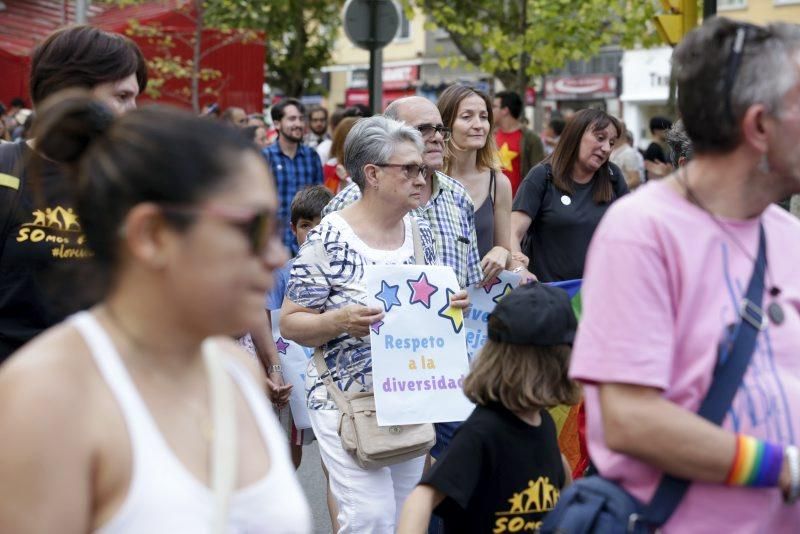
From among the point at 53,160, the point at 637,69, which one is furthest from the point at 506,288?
the point at 637,69

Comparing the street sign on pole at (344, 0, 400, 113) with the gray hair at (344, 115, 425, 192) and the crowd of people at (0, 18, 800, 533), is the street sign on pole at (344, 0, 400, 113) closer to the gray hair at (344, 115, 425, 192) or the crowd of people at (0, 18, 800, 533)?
the gray hair at (344, 115, 425, 192)

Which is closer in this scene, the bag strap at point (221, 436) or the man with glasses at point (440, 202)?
the bag strap at point (221, 436)

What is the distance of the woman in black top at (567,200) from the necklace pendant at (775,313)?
4401 mm

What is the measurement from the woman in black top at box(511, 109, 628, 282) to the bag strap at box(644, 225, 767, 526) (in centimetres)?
444

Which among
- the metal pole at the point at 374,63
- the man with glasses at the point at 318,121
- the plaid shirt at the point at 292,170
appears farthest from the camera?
the man with glasses at the point at 318,121

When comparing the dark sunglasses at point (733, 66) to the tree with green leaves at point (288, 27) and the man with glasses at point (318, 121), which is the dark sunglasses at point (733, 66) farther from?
the tree with green leaves at point (288, 27)

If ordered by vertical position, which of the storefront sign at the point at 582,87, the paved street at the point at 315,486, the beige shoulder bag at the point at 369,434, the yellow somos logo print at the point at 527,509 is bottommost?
the paved street at the point at 315,486

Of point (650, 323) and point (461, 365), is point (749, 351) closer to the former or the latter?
point (650, 323)

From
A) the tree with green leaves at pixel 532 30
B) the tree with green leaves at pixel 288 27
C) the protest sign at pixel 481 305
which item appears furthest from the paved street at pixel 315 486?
the tree with green leaves at pixel 288 27

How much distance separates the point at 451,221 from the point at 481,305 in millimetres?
434

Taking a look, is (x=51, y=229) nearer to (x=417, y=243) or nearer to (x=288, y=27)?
(x=417, y=243)

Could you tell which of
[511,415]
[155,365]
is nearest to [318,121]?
[511,415]

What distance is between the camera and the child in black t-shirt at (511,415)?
3867 millimetres

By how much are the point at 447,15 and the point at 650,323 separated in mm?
21053
